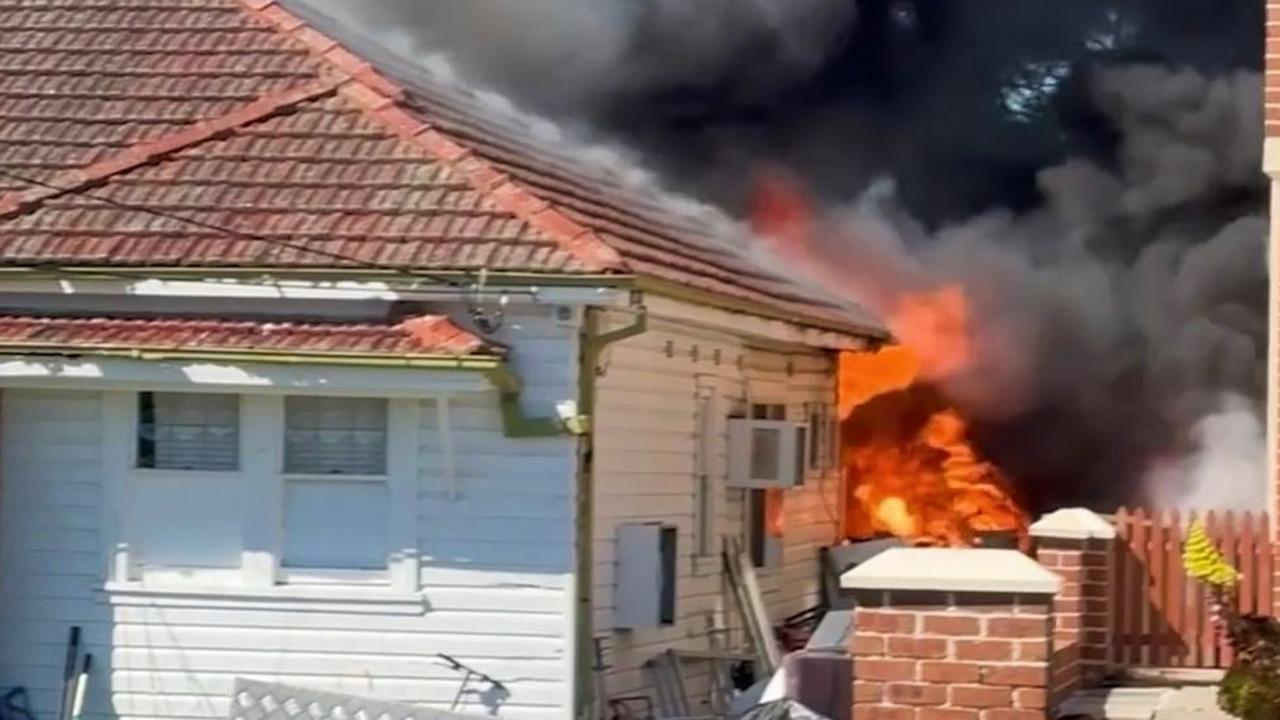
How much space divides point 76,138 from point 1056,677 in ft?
26.1

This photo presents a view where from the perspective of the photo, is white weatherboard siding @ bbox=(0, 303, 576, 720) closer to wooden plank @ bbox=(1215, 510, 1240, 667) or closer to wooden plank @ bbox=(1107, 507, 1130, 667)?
Result: wooden plank @ bbox=(1107, 507, 1130, 667)

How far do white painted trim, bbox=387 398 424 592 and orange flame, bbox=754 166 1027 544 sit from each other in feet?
35.1

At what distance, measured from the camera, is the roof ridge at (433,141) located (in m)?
13.1

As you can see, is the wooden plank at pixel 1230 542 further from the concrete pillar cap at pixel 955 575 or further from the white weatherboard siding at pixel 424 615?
the concrete pillar cap at pixel 955 575

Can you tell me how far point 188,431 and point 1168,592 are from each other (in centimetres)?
561

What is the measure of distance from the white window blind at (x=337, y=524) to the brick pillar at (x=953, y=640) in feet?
22.3

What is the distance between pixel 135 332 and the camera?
521 inches

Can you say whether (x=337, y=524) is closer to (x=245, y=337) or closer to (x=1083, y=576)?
(x=245, y=337)

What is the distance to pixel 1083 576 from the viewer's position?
42.0ft

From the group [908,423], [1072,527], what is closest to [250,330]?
[1072,527]

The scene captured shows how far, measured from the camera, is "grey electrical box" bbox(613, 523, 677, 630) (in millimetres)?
14195

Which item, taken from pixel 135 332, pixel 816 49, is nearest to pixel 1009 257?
pixel 816 49

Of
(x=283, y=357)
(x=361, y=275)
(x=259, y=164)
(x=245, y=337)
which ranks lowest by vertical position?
(x=283, y=357)

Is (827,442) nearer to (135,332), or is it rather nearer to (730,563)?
(730,563)
